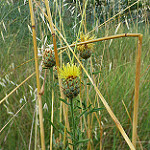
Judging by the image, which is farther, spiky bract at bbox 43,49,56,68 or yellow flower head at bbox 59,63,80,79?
spiky bract at bbox 43,49,56,68

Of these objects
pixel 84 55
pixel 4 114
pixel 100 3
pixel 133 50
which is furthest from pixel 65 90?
pixel 133 50

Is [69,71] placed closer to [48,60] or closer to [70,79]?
[70,79]

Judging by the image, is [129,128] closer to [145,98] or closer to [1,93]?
[145,98]

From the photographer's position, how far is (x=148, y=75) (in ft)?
4.18

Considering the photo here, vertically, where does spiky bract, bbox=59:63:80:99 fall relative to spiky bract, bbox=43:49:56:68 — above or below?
below

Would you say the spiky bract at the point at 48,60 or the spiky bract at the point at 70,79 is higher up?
the spiky bract at the point at 48,60

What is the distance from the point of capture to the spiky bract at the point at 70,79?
1.77 ft

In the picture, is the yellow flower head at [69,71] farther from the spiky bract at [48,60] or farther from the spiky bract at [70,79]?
the spiky bract at [48,60]

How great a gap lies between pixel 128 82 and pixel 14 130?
2.69 feet

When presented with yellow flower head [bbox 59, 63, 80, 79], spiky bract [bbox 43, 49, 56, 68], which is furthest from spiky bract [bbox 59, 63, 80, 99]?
spiky bract [bbox 43, 49, 56, 68]

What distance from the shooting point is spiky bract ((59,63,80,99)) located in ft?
1.77

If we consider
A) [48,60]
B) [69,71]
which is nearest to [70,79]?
[69,71]

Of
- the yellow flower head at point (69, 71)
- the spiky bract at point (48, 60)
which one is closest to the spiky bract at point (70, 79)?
the yellow flower head at point (69, 71)

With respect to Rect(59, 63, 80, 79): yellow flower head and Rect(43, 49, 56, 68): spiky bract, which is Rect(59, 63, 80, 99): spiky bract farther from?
Rect(43, 49, 56, 68): spiky bract
